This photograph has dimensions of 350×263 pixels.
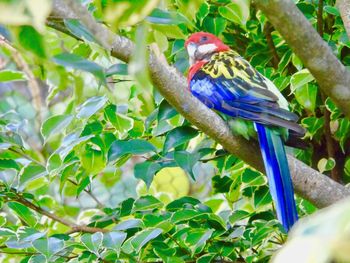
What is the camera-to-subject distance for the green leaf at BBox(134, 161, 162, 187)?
1493 millimetres

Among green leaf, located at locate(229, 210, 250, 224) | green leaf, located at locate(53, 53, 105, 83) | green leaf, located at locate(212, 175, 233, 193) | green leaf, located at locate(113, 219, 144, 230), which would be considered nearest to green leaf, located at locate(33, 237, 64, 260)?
green leaf, located at locate(113, 219, 144, 230)

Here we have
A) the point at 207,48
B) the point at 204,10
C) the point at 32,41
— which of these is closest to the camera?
the point at 32,41

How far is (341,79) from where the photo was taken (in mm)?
1168

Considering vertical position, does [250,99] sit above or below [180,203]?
above

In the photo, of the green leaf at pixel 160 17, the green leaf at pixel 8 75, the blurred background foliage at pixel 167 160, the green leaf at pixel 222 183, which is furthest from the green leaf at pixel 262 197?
the green leaf at pixel 160 17

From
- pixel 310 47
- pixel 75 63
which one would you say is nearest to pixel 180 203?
pixel 310 47

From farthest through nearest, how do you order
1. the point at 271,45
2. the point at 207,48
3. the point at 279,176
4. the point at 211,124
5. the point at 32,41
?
1. the point at 207,48
2. the point at 271,45
3. the point at 279,176
4. the point at 211,124
5. the point at 32,41

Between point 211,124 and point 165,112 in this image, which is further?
point 165,112

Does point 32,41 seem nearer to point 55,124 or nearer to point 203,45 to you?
point 55,124

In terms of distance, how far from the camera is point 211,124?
1.24m

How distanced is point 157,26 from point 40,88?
2.88m

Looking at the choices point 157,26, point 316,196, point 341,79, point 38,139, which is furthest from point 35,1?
point 38,139

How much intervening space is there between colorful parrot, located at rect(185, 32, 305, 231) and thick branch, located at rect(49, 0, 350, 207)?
3cm

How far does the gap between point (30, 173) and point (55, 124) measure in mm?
155
